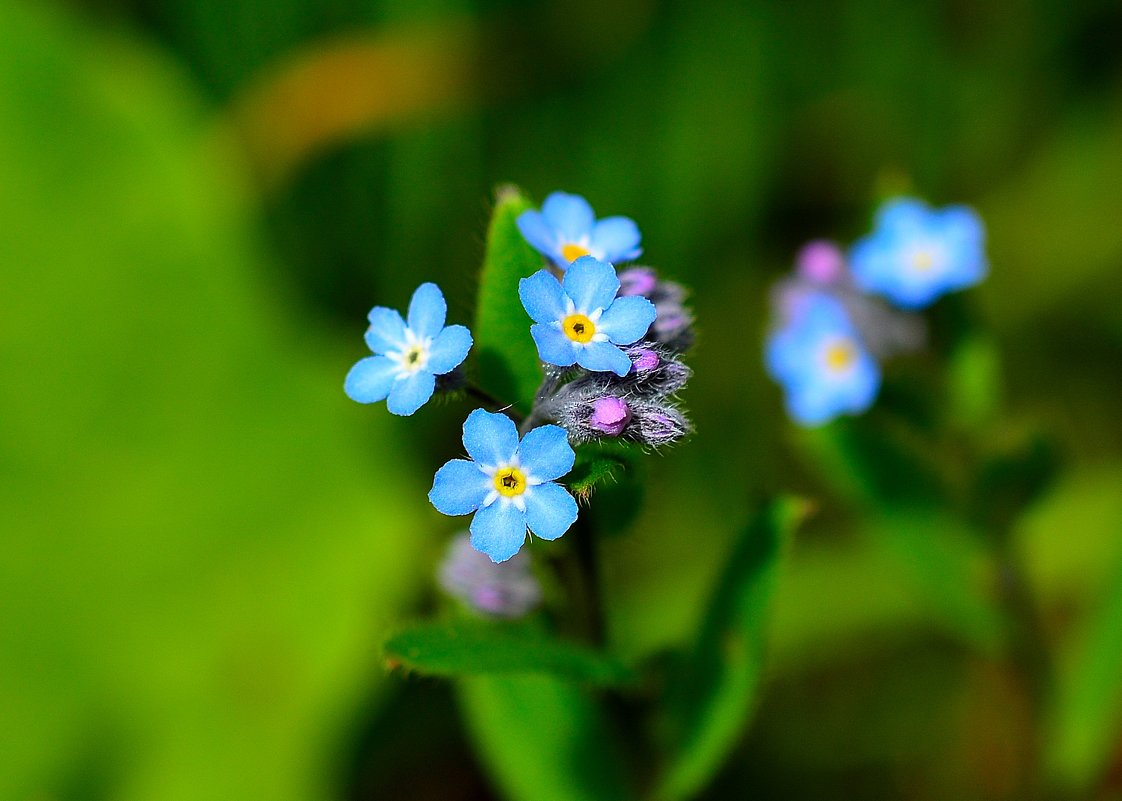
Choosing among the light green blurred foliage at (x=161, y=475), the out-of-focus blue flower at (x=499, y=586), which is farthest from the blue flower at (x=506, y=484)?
the light green blurred foliage at (x=161, y=475)

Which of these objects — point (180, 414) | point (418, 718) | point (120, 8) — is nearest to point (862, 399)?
point (418, 718)

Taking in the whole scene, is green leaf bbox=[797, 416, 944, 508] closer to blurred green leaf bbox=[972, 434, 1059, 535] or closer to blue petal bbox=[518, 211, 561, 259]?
blurred green leaf bbox=[972, 434, 1059, 535]

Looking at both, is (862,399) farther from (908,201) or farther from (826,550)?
(826,550)

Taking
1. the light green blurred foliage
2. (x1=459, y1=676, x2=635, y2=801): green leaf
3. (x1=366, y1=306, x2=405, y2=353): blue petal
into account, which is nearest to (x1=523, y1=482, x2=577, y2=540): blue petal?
(x1=366, y1=306, x2=405, y2=353): blue petal

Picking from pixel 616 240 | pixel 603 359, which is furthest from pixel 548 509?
pixel 616 240

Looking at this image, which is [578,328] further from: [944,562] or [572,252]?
[944,562]

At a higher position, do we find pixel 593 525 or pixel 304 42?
pixel 304 42
